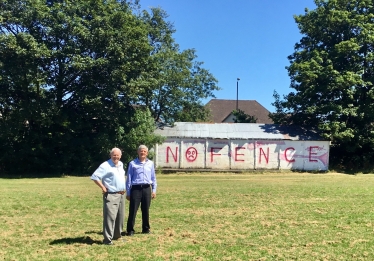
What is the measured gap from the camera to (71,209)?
11062mm

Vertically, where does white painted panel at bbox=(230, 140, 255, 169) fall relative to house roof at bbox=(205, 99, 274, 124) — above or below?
below

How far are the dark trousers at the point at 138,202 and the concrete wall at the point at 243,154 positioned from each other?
18745 mm

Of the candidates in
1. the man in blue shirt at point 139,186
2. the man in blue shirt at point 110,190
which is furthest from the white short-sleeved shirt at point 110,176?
the man in blue shirt at point 139,186

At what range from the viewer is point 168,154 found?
26859 mm

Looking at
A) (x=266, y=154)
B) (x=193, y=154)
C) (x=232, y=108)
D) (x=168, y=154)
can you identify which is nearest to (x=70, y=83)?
(x=168, y=154)

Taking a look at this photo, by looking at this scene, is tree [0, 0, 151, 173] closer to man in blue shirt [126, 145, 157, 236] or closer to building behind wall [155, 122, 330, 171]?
building behind wall [155, 122, 330, 171]

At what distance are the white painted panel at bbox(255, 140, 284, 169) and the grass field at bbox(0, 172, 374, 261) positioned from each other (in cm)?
1311

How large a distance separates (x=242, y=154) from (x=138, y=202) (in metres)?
19.7

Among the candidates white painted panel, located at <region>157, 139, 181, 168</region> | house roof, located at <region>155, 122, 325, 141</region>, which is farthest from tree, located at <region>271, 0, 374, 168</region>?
white painted panel, located at <region>157, 139, 181, 168</region>

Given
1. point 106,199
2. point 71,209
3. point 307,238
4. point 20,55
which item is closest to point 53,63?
point 20,55

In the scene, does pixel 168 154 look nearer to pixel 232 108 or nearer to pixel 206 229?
pixel 206 229

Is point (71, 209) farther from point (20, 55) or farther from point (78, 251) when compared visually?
point (20, 55)

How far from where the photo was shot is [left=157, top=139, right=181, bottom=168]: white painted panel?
26781 mm

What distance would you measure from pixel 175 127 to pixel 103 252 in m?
22.3
